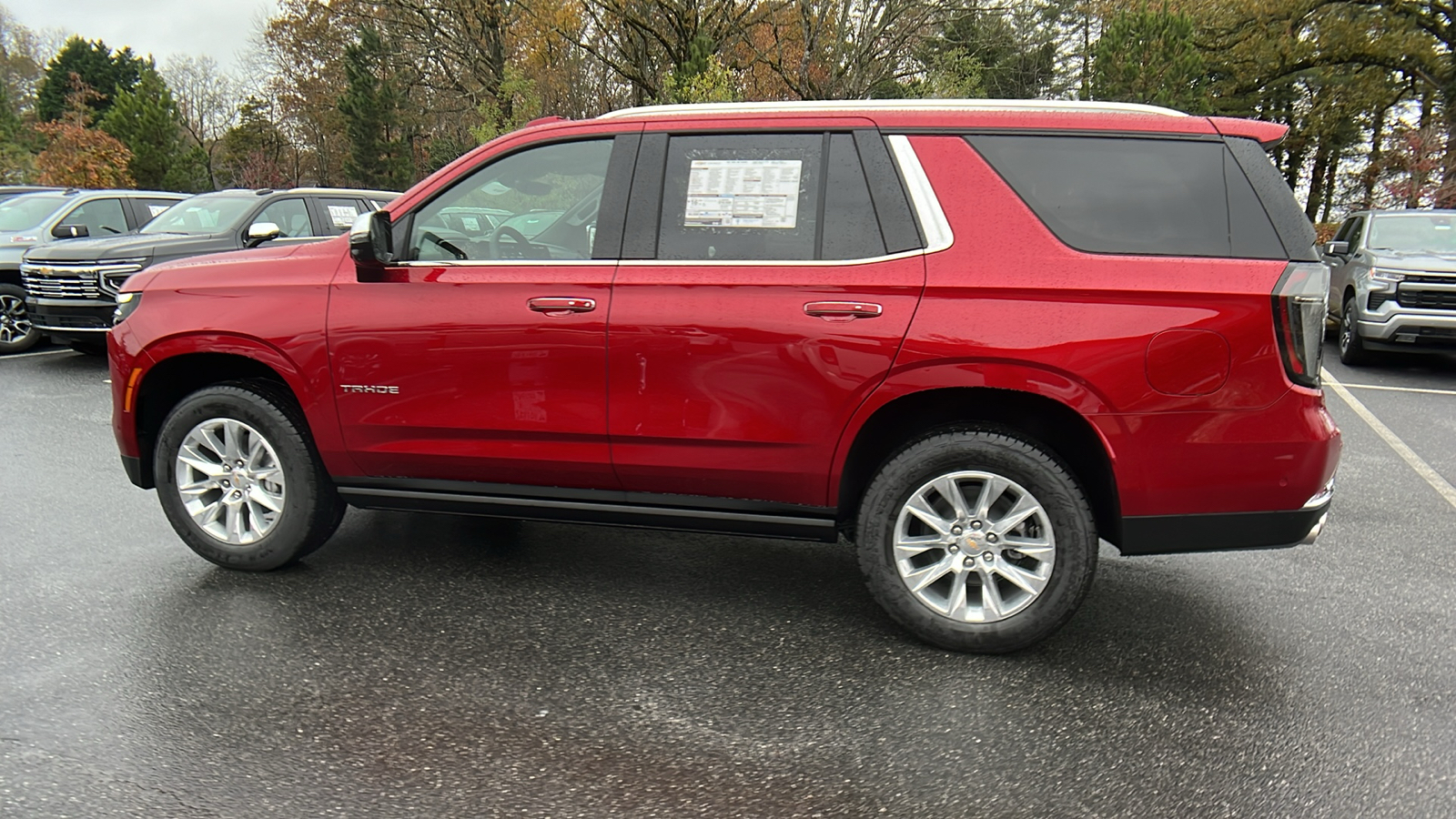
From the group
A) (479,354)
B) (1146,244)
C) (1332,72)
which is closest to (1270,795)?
(1146,244)

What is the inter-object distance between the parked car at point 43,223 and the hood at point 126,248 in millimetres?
447

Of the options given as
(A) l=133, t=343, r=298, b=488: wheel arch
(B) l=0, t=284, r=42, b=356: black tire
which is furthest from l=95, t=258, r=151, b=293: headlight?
(A) l=133, t=343, r=298, b=488: wheel arch

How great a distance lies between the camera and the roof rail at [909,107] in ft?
11.1

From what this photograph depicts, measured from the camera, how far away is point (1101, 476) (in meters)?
3.48

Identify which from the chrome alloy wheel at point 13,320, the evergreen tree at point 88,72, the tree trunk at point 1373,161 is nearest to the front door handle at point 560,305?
the chrome alloy wheel at point 13,320

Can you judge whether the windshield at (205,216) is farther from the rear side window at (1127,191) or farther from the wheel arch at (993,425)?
the rear side window at (1127,191)

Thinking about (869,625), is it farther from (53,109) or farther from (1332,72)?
(53,109)

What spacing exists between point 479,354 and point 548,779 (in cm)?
164

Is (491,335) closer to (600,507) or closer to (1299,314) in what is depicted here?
(600,507)

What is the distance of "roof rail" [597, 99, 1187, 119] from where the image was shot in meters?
3.38

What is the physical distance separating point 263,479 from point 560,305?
156 cm

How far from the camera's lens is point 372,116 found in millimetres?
37125

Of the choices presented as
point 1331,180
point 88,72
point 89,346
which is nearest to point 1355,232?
point 89,346

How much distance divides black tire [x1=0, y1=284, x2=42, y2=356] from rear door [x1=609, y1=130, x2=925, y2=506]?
9.88 meters
